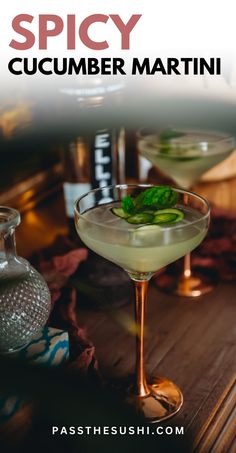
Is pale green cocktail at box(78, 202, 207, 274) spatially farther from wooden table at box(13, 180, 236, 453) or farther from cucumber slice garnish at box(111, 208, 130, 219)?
wooden table at box(13, 180, 236, 453)

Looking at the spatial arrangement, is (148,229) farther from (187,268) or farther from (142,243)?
(187,268)

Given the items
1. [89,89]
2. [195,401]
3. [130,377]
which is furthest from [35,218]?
[195,401]

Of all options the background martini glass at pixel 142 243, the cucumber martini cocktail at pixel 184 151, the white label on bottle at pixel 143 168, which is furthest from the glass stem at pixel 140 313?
the white label on bottle at pixel 143 168

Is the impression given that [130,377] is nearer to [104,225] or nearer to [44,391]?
[44,391]

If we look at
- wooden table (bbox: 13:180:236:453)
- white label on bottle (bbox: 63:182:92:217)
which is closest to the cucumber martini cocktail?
white label on bottle (bbox: 63:182:92:217)

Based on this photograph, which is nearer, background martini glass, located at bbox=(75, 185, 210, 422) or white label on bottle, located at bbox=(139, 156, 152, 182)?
background martini glass, located at bbox=(75, 185, 210, 422)

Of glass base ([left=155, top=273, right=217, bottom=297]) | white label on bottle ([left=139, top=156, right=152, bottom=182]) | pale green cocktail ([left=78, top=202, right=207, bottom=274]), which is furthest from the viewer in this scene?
white label on bottle ([left=139, top=156, right=152, bottom=182])

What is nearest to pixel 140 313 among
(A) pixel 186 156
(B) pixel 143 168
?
(A) pixel 186 156
